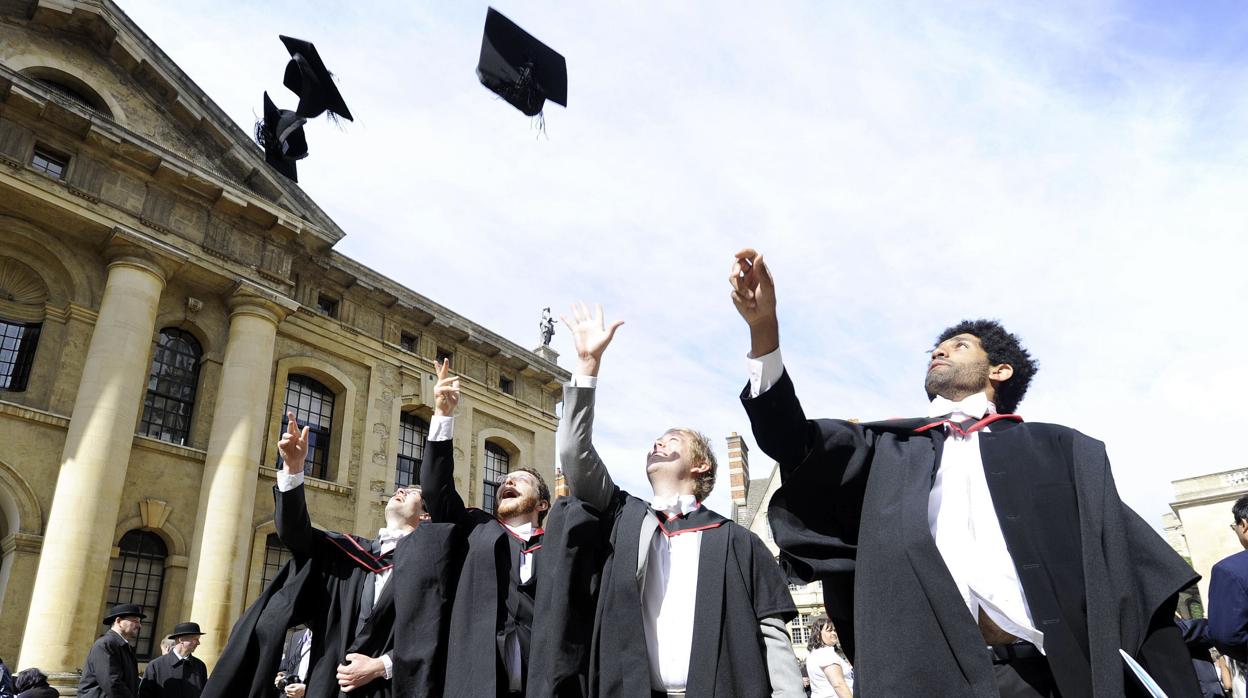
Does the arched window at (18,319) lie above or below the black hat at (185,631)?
above

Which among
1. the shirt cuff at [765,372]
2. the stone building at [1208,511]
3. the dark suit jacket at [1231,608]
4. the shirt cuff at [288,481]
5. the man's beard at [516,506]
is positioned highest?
the stone building at [1208,511]

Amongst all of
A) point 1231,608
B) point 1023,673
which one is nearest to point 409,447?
point 1231,608

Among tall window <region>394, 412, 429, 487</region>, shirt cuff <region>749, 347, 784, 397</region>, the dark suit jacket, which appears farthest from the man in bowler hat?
tall window <region>394, 412, 429, 487</region>

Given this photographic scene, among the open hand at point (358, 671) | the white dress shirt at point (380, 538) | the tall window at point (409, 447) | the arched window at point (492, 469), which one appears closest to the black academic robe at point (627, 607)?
the open hand at point (358, 671)

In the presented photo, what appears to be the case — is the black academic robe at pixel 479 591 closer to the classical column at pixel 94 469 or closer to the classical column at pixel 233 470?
the classical column at pixel 94 469

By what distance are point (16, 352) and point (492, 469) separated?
11844mm

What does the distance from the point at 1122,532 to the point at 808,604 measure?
35.0 meters

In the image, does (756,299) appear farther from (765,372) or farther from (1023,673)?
(1023,673)

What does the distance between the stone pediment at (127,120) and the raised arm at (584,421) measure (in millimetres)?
14947

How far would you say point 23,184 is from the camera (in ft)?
44.1

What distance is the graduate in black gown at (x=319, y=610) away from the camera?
418 centimetres

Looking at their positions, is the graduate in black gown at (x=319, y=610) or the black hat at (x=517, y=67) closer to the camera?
the graduate in black gown at (x=319, y=610)

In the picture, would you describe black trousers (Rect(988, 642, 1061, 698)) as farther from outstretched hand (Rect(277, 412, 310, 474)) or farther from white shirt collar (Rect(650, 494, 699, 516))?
outstretched hand (Rect(277, 412, 310, 474))

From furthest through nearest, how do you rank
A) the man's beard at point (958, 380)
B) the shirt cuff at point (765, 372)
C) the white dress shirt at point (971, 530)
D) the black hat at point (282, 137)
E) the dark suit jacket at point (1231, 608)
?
the black hat at point (282, 137)
the dark suit jacket at point (1231, 608)
the man's beard at point (958, 380)
the shirt cuff at point (765, 372)
the white dress shirt at point (971, 530)
